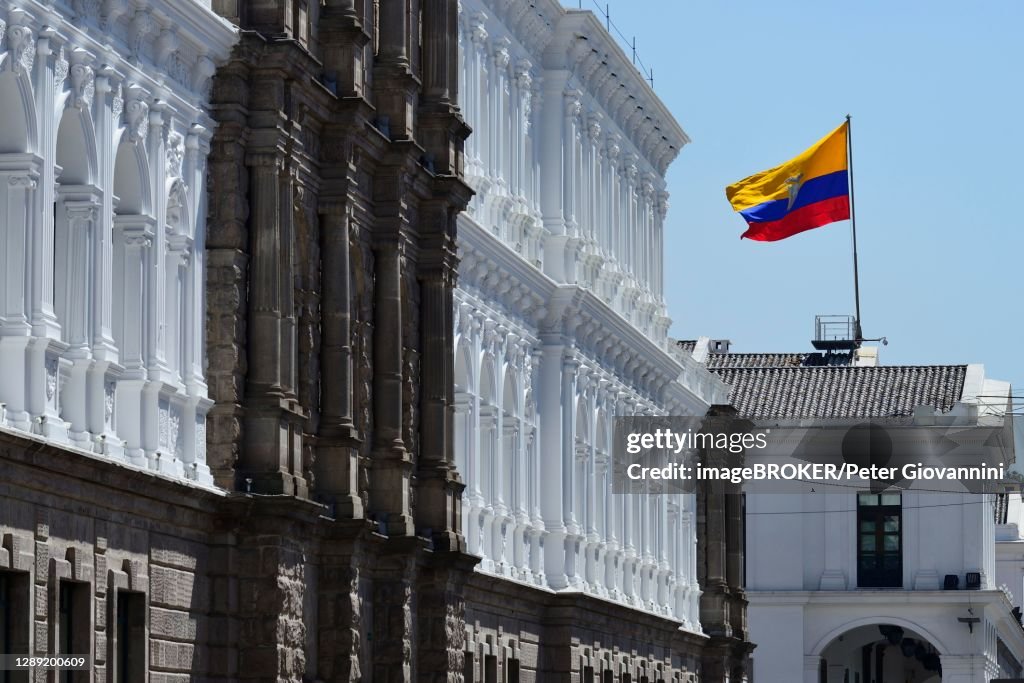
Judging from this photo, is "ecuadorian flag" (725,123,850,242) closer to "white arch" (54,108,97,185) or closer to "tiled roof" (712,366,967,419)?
"tiled roof" (712,366,967,419)

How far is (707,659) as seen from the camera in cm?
6134

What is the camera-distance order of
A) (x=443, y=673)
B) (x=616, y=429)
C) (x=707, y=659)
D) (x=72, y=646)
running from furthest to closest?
(x=707, y=659)
(x=616, y=429)
(x=443, y=673)
(x=72, y=646)

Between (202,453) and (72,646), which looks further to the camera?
(202,453)

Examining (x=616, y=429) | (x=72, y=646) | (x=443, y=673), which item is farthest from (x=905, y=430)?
(x=72, y=646)

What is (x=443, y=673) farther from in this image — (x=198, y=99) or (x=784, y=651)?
(x=784, y=651)

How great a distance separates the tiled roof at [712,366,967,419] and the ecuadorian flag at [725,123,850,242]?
18.2 metres

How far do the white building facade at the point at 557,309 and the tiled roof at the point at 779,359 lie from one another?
29005mm

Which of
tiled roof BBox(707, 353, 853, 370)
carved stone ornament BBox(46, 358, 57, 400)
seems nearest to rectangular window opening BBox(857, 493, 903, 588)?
tiled roof BBox(707, 353, 853, 370)

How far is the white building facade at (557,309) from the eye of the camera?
43.8 m

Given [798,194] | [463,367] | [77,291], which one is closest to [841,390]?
[798,194]

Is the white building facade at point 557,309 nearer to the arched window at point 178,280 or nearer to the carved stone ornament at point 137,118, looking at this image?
the arched window at point 178,280

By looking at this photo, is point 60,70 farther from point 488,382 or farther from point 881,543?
point 881,543

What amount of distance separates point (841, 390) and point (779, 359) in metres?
6.75

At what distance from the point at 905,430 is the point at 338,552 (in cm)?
4853
